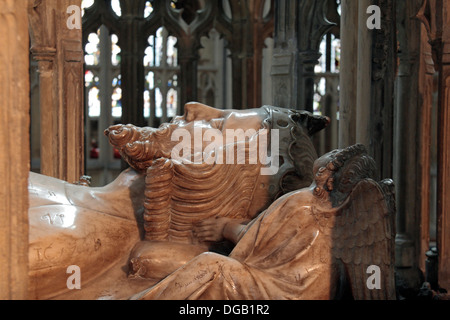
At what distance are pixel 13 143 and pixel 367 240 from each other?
179cm

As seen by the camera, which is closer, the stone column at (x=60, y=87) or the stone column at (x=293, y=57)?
the stone column at (x=60, y=87)

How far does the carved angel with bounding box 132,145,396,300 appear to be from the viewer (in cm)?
399

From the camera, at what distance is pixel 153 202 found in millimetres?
4555

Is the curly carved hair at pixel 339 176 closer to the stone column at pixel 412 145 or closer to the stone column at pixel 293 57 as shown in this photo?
the stone column at pixel 412 145

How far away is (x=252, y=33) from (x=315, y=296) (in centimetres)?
700

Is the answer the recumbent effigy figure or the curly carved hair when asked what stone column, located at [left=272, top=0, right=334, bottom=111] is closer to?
the recumbent effigy figure

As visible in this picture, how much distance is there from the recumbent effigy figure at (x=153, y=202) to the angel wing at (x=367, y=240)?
0.70m

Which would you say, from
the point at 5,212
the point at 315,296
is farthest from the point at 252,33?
the point at 5,212

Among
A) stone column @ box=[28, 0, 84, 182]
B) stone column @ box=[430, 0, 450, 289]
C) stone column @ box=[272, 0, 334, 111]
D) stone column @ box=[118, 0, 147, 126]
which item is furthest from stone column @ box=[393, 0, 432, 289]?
stone column @ box=[118, 0, 147, 126]

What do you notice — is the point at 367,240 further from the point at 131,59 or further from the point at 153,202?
the point at 131,59

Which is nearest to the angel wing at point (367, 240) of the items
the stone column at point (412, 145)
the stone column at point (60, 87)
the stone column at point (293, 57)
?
the stone column at point (60, 87)

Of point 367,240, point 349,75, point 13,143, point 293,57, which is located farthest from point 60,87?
point 13,143

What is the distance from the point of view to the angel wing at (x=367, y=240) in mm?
4023
